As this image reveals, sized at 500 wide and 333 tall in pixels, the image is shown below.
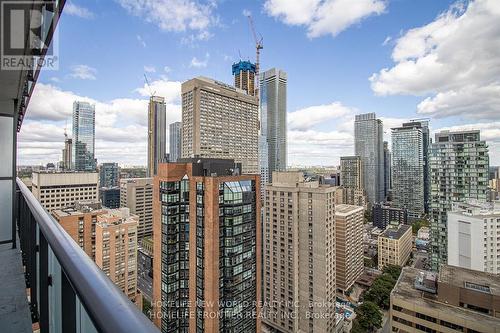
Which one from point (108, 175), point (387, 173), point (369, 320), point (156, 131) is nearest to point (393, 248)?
point (369, 320)

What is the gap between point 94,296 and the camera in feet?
1.79

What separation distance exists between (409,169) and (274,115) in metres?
33.6

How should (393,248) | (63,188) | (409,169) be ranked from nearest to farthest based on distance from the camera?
(393,248)
(63,188)
(409,169)

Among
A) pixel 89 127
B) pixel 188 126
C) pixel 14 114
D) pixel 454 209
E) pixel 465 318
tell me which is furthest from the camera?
pixel 89 127

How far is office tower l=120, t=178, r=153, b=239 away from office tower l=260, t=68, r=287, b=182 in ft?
101

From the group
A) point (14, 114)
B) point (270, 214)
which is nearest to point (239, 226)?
point (270, 214)

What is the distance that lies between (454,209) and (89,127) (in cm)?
6531

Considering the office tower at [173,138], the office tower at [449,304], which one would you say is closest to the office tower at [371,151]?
the office tower at [173,138]

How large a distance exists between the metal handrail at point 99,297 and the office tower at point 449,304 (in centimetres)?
1503

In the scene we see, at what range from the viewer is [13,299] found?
4.90ft

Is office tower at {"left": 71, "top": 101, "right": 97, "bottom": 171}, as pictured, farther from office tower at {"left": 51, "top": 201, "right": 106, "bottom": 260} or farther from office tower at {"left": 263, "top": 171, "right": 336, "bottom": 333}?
office tower at {"left": 263, "top": 171, "right": 336, "bottom": 333}

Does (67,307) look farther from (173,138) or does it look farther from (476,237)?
(173,138)

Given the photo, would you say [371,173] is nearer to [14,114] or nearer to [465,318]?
[465,318]

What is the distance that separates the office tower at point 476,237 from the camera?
19688mm
